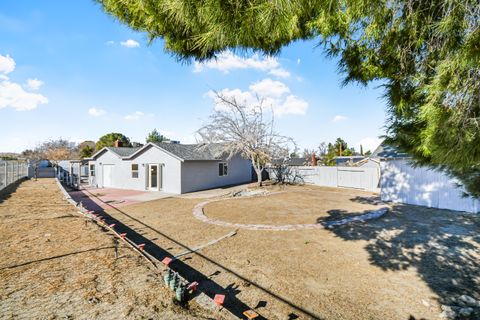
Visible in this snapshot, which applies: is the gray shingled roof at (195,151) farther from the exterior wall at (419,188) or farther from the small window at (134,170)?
the exterior wall at (419,188)

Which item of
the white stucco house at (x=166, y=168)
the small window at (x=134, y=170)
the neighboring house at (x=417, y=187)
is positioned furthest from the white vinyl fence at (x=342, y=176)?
the small window at (x=134, y=170)

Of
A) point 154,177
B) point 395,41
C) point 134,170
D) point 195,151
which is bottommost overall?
point 154,177

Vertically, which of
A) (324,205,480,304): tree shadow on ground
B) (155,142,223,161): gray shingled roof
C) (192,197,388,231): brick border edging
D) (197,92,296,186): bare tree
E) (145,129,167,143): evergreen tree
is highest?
(145,129,167,143): evergreen tree

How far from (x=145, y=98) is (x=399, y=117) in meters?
14.7

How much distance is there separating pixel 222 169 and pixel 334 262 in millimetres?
15091

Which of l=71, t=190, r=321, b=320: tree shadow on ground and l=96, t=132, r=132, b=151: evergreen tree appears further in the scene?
l=96, t=132, r=132, b=151: evergreen tree

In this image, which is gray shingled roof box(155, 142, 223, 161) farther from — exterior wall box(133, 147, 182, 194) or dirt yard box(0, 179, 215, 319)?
dirt yard box(0, 179, 215, 319)

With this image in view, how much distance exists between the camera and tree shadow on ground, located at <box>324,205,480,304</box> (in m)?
4.16

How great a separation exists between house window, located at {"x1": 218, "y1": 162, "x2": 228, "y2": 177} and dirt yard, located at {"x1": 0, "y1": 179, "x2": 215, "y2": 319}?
43.0 ft

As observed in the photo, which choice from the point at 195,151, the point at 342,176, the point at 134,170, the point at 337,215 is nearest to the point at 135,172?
the point at 134,170

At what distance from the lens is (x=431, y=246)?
18.7 feet

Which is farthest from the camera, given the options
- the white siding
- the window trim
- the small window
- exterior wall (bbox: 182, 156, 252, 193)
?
the small window

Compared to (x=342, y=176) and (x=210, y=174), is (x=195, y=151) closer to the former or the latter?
(x=210, y=174)

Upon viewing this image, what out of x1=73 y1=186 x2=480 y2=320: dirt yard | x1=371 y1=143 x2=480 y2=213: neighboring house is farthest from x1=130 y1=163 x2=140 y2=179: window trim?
x1=371 y1=143 x2=480 y2=213: neighboring house
